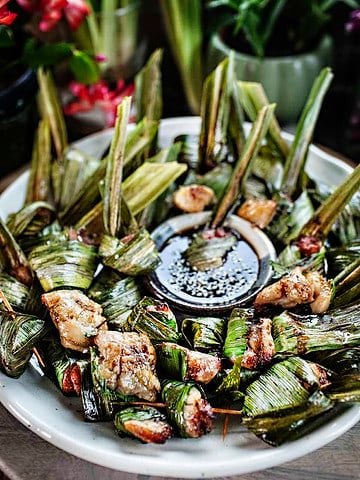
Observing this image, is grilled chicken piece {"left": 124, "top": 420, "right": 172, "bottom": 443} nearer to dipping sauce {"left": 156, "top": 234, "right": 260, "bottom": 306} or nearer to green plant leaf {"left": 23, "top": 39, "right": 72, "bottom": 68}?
dipping sauce {"left": 156, "top": 234, "right": 260, "bottom": 306}

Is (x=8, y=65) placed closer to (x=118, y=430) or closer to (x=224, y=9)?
(x=224, y=9)

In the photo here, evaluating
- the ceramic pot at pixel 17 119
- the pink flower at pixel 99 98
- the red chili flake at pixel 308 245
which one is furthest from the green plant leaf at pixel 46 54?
the red chili flake at pixel 308 245

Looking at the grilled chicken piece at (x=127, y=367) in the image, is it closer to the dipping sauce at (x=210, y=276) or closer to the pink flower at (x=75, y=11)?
A: the dipping sauce at (x=210, y=276)

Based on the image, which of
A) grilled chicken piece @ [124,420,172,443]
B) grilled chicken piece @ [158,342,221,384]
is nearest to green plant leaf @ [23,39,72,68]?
grilled chicken piece @ [158,342,221,384]

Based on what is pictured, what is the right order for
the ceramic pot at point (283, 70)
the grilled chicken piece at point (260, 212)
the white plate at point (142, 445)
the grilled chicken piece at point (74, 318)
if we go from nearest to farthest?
the white plate at point (142, 445)
the grilled chicken piece at point (74, 318)
the grilled chicken piece at point (260, 212)
the ceramic pot at point (283, 70)

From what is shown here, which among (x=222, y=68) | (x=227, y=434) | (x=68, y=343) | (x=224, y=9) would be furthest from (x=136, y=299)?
(x=224, y=9)
